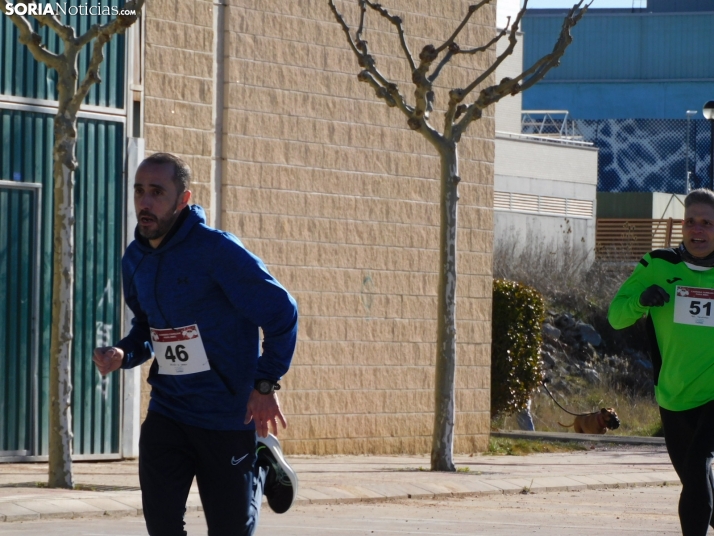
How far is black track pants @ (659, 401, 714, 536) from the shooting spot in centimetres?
735

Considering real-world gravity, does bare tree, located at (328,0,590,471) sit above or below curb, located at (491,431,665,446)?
above

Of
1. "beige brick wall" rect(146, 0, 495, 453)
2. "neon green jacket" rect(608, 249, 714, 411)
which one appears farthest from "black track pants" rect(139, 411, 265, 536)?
"beige brick wall" rect(146, 0, 495, 453)

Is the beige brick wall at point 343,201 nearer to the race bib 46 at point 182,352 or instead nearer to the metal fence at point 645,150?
the race bib 46 at point 182,352

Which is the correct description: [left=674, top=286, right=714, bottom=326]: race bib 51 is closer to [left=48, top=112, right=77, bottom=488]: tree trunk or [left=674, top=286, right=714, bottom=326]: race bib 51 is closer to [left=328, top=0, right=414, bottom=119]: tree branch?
[left=48, top=112, right=77, bottom=488]: tree trunk

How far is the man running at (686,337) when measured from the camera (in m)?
7.39

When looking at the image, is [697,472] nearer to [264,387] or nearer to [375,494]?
[264,387]

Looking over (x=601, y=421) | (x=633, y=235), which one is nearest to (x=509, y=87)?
(x=601, y=421)

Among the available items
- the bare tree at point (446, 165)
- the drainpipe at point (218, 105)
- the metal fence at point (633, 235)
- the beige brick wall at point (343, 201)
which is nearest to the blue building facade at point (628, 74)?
the metal fence at point (633, 235)

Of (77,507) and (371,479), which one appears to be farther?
(371,479)

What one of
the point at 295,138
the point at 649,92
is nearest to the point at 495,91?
the point at 295,138

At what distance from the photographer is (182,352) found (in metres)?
5.92

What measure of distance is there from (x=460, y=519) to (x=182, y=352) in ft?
17.5

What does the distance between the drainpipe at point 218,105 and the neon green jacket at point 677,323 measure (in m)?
7.85

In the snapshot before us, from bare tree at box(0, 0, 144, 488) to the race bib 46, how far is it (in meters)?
5.90
